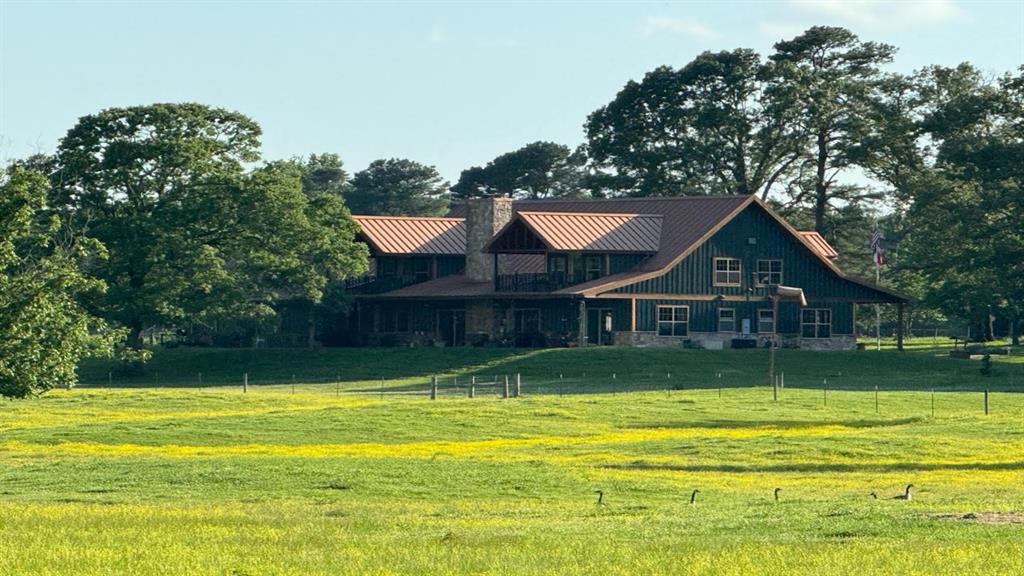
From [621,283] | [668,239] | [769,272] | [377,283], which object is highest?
[668,239]

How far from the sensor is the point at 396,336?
3971 inches

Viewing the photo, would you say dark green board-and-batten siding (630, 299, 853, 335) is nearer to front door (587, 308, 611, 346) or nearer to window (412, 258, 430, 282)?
front door (587, 308, 611, 346)

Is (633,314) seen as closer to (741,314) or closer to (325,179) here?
(741,314)

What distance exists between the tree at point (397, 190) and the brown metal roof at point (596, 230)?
74.6 meters

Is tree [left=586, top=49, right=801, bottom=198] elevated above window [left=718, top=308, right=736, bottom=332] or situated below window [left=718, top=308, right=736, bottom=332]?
above

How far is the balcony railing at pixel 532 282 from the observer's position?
309 feet

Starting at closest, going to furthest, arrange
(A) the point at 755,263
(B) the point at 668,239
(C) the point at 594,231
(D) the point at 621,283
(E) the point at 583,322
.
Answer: (D) the point at 621,283, (E) the point at 583,322, (C) the point at 594,231, (A) the point at 755,263, (B) the point at 668,239

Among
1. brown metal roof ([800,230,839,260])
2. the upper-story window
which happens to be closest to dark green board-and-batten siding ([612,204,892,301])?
the upper-story window

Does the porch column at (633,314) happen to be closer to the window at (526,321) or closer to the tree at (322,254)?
the window at (526,321)

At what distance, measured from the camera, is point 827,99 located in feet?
393

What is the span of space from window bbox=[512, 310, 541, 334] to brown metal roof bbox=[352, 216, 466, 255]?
900 centimetres

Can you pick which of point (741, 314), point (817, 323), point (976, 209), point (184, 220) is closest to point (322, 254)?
point (184, 220)

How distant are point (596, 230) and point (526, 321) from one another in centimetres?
572

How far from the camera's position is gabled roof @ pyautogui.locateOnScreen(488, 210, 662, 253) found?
93938 millimetres
